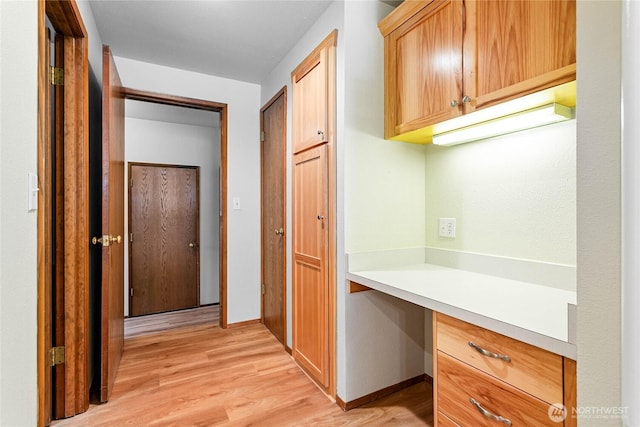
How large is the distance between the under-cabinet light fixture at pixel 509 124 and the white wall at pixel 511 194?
0.05 meters

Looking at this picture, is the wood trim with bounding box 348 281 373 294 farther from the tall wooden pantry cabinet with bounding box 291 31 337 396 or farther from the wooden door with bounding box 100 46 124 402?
the wooden door with bounding box 100 46 124 402

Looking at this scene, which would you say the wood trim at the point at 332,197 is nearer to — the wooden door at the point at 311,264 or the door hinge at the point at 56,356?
the wooden door at the point at 311,264

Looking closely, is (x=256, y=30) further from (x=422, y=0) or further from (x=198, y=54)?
(x=422, y=0)

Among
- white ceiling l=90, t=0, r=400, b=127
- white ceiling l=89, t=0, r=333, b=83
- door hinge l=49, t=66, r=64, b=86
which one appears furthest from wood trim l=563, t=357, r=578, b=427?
door hinge l=49, t=66, r=64, b=86

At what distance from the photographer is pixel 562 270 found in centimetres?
134

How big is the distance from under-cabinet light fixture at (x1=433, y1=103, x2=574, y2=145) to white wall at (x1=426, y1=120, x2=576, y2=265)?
5cm

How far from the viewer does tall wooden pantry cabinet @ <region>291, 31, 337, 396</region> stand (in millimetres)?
1927

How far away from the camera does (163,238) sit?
3.86 metres

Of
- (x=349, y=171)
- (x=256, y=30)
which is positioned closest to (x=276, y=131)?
(x=256, y=30)

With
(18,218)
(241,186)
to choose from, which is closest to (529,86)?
(18,218)

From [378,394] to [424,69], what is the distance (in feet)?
6.05

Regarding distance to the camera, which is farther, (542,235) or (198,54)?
(198,54)

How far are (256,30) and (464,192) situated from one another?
5.87ft

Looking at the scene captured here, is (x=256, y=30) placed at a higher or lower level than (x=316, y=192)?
higher
